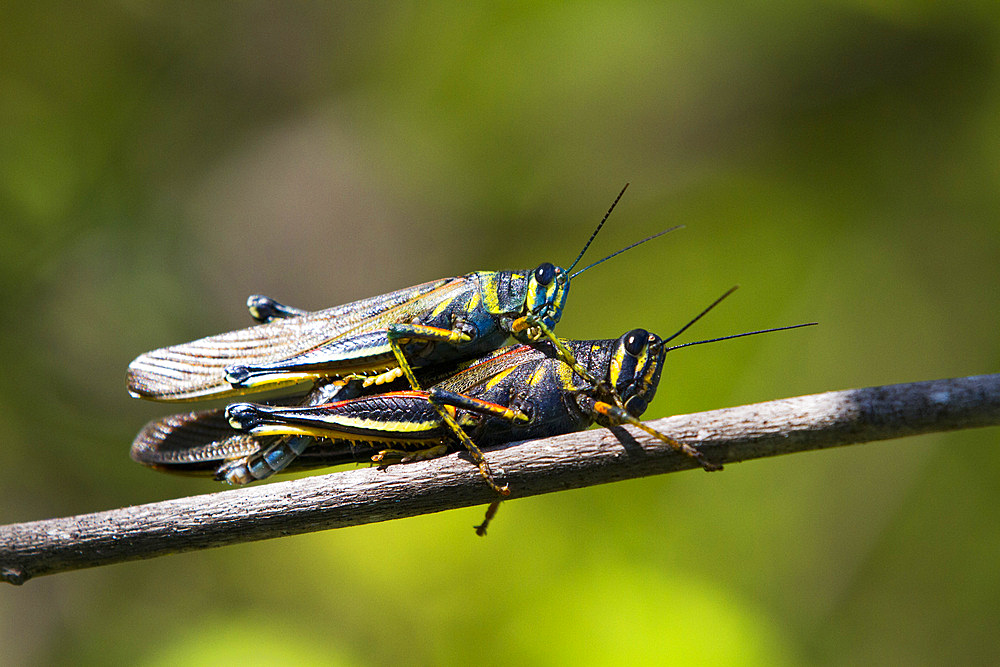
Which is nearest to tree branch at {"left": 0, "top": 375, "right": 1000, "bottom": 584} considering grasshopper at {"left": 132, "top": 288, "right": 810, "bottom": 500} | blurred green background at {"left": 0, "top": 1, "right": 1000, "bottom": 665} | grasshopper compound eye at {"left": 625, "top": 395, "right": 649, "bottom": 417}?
grasshopper at {"left": 132, "top": 288, "right": 810, "bottom": 500}

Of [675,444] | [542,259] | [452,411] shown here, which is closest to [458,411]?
[452,411]

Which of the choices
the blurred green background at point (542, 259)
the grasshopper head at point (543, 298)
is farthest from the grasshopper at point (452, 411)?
the blurred green background at point (542, 259)

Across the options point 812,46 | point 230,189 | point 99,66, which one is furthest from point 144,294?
point 812,46

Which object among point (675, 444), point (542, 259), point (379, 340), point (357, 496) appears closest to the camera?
point (675, 444)

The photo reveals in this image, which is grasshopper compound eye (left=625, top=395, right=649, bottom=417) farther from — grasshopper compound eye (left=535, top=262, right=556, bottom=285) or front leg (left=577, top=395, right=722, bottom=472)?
grasshopper compound eye (left=535, top=262, right=556, bottom=285)

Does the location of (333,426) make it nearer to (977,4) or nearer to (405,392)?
(405,392)

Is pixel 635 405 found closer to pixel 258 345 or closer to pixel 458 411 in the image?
pixel 458 411
